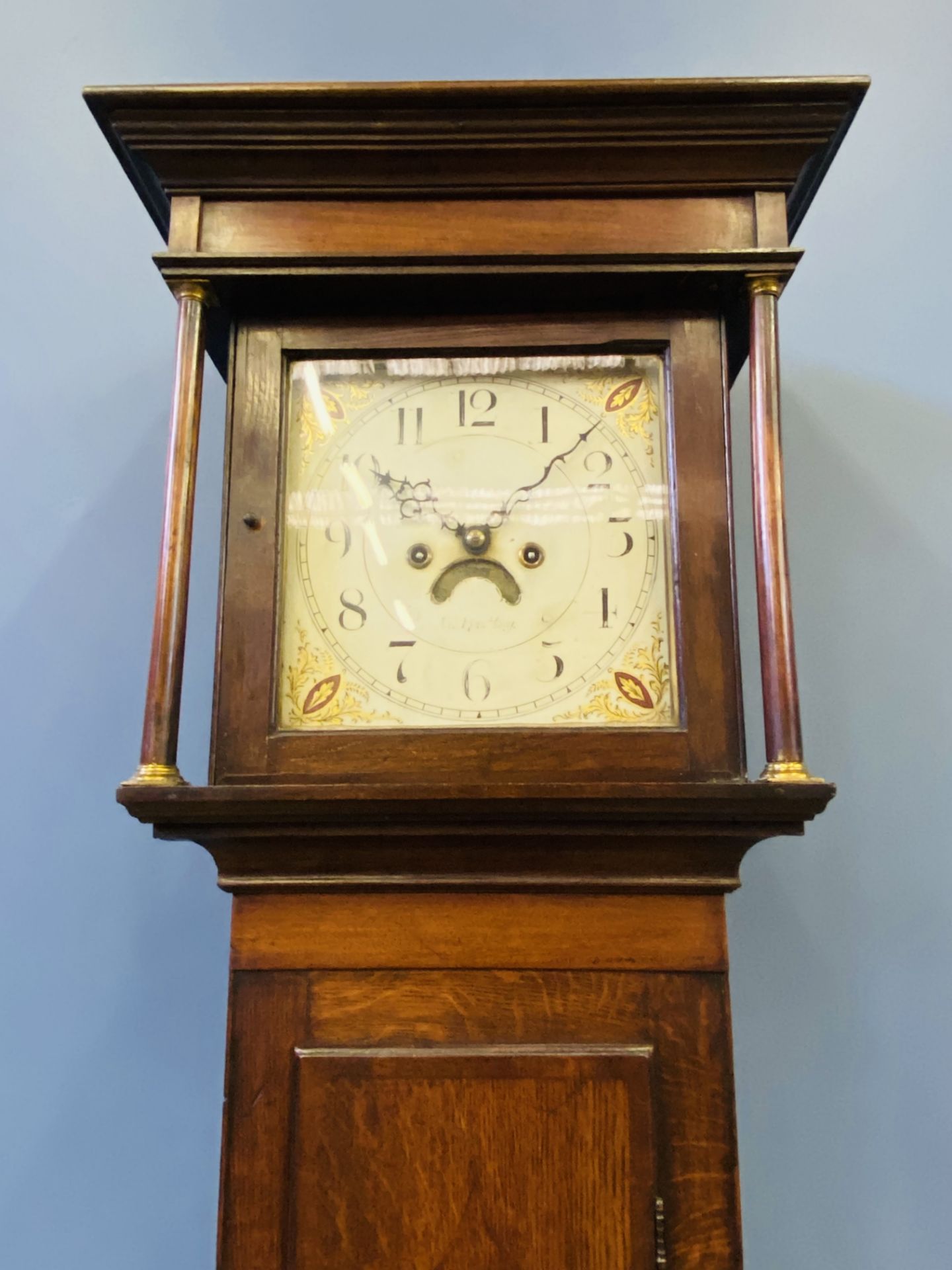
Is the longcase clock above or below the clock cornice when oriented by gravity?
below

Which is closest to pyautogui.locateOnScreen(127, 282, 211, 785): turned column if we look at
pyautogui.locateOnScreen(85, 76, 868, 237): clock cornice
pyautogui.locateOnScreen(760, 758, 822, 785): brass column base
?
pyautogui.locateOnScreen(85, 76, 868, 237): clock cornice

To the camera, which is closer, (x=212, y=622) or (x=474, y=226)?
(x=474, y=226)

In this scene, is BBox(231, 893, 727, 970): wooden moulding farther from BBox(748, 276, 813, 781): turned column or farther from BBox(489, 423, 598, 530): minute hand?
BBox(489, 423, 598, 530): minute hand

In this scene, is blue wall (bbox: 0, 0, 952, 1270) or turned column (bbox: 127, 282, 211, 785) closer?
turned column (bbox: 127, 282, 211, 785)

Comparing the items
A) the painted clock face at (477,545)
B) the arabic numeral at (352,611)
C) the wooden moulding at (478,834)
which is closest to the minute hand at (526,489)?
the painted clock face at (477,545)

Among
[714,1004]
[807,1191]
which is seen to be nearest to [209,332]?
[714,1004]

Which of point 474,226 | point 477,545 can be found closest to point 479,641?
point 477,545

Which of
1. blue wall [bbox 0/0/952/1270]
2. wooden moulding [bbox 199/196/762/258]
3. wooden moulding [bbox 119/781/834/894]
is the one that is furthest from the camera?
blue wall [bbox 0/0/952/1270]

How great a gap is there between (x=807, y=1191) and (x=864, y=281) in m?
0.88

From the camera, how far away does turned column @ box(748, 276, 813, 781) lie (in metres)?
0.77

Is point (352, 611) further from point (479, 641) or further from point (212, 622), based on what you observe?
point (212, 622)

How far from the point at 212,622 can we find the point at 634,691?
0.50m

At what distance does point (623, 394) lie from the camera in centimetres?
86

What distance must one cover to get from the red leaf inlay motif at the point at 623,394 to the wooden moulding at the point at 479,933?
14.4 inches
